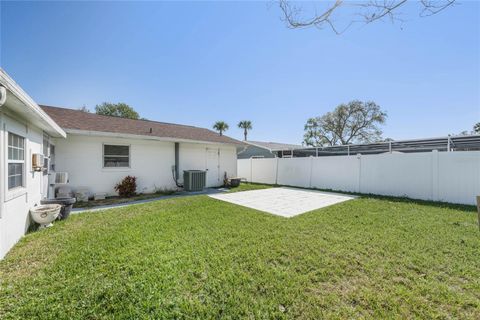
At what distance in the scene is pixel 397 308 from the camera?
2.13 metres

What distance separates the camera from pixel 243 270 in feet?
9.27

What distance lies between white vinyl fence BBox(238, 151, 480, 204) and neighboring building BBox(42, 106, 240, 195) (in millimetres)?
5837

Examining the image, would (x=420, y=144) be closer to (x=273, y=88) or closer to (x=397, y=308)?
(x=273, y=88)

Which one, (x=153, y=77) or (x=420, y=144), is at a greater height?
(x=153, y=77)

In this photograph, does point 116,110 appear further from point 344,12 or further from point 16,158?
point 344,12

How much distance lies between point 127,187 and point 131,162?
115cm

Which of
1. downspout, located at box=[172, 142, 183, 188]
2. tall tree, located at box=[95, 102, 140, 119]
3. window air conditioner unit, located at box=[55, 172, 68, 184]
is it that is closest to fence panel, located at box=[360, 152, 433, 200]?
downspout, located at box=[172, 142, 183, 188]

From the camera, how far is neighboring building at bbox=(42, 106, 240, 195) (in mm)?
7656

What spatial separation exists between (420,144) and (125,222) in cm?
1245

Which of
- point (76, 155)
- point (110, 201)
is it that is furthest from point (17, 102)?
point (76, 155)

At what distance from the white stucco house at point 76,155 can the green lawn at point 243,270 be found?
1042mm

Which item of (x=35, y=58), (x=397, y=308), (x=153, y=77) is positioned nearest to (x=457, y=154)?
(x=397, y=308)

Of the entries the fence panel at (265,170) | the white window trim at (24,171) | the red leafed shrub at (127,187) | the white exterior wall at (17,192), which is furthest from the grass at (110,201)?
the fence panel at (265,170)

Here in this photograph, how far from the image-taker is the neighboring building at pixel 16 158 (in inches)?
120
